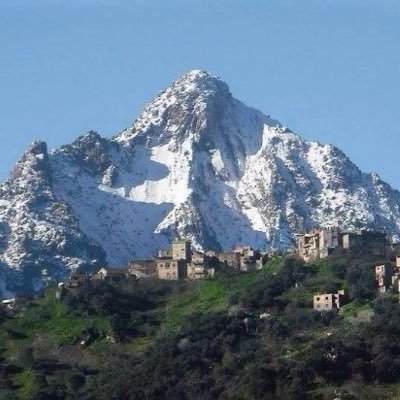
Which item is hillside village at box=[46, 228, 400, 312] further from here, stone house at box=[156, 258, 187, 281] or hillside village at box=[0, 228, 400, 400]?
hillside village at box=[0, 228, 400, 400]

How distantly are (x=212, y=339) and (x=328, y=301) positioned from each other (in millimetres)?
13946

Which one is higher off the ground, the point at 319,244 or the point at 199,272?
the point at 319,244

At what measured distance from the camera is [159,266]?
19600 cm

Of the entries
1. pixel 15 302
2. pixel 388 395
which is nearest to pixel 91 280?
pixel 15 302

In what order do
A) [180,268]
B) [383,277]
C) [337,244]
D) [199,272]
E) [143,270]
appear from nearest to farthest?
[383,277], [337,244], [199,272], [180,268], [143,270]

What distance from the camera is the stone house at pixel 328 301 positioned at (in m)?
166

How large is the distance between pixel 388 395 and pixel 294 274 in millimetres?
41850

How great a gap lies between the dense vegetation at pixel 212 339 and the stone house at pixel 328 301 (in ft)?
3.80

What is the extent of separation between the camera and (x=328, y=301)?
166 meters

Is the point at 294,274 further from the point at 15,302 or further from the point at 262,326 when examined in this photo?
the point at 15,302

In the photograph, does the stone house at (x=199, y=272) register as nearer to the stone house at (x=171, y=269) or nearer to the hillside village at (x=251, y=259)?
the hillside village at (x=251, y=259)

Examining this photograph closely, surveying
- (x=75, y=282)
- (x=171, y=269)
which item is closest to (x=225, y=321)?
(x=75, y=282)

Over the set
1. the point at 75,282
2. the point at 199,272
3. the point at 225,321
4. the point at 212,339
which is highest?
the point at 199,272

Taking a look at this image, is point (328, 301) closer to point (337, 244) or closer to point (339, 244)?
point (337, 244)
